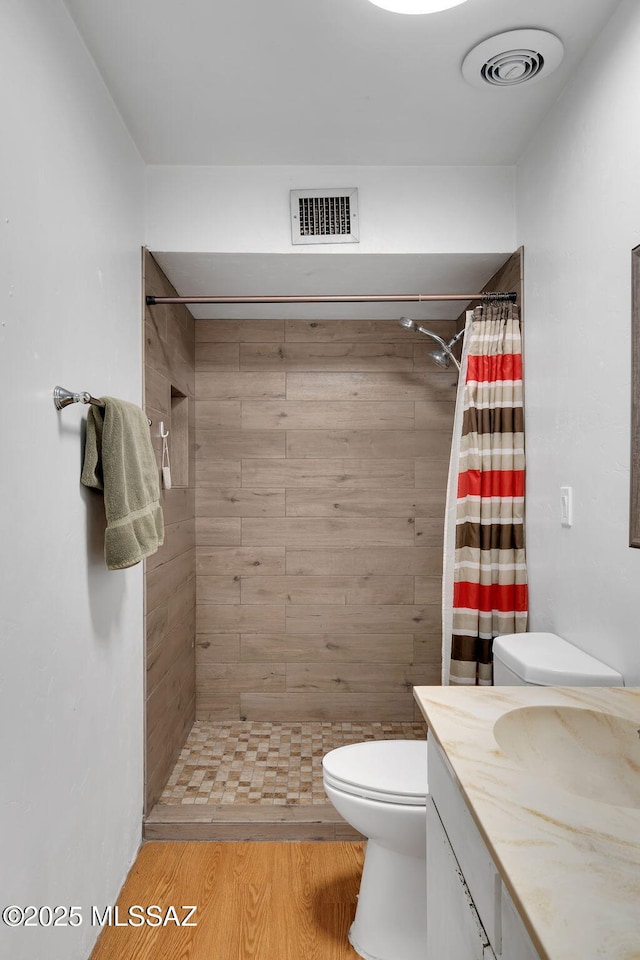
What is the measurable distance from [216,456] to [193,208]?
4.50ft

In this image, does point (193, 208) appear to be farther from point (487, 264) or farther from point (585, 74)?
point (585, 74)

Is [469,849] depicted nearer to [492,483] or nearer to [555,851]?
[555,851]

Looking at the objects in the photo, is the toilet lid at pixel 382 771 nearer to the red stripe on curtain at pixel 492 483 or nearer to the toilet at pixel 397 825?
the toilet at pixel 397 825

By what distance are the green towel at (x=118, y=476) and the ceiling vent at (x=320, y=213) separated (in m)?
1.03

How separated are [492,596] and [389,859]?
0.95 meters

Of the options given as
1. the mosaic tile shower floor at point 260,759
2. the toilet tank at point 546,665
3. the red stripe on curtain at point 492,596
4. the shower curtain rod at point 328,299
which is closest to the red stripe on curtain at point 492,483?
the red stripe on curtain at point 492,596

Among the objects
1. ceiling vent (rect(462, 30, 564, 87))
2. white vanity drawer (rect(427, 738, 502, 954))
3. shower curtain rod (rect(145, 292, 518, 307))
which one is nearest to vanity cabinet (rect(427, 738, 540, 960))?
white vanity drawer (rect(427, 738, 502, 954))

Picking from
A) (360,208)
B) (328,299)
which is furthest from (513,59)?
(328,299)

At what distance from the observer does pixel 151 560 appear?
2484mm

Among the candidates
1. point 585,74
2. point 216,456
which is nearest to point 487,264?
point 585,74

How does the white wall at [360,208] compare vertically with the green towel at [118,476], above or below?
above

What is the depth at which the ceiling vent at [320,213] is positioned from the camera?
98.0 inches

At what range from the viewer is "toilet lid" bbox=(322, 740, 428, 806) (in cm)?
181

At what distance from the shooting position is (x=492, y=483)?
95.0 inches
